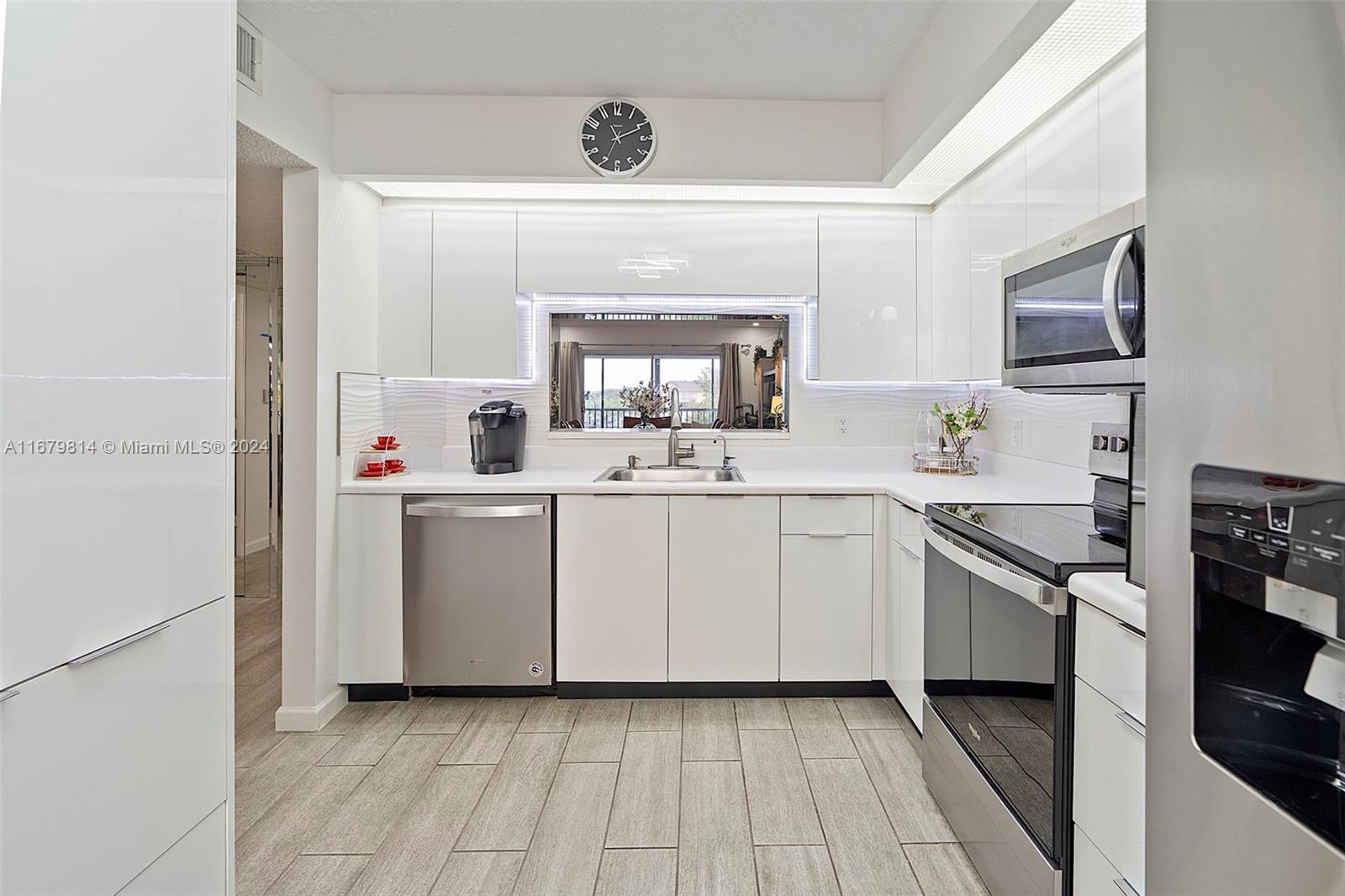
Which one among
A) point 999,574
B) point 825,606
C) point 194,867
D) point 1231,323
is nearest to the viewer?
point 1231,323

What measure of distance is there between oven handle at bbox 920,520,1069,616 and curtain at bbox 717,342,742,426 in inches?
62.8

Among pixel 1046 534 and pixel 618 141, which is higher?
pixel 618 141

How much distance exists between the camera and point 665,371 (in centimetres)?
376

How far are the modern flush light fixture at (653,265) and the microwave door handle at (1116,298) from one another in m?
2.26

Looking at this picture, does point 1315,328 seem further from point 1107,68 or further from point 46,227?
point 1107,68

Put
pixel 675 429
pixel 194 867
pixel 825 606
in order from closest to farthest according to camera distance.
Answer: pixel 194 867, pixel 825 606, pixel 675 429

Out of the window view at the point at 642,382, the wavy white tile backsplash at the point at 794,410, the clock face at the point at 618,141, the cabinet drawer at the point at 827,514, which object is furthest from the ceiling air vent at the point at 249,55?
the cabinet drawer at the point at 827,514

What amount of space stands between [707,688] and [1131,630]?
2096 millimetres

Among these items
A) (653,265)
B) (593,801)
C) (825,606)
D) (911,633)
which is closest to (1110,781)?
(911,633)

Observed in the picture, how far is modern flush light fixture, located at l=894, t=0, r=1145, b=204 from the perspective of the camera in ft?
6.18

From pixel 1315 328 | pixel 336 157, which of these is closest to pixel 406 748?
pixel 336 157

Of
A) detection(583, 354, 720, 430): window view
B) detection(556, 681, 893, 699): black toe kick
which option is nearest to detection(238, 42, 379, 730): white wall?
detection(556, 681, 893, 699): black toe kick

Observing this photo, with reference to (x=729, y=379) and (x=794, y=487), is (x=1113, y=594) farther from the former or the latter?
(x=729, y=379)

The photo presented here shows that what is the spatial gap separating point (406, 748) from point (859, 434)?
247cm
